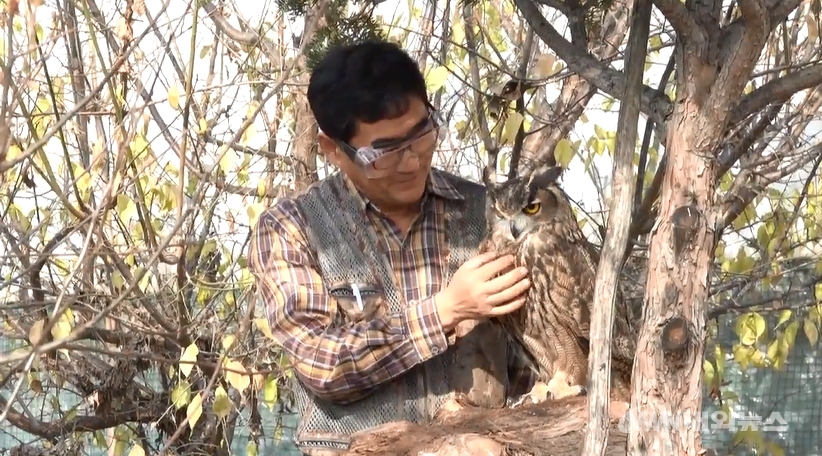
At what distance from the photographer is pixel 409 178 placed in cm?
171

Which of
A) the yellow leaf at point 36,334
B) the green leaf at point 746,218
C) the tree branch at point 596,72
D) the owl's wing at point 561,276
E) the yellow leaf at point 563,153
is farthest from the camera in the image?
the green leaf at point 746,218

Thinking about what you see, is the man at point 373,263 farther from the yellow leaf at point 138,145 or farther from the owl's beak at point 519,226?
the yellow leaf at point 138,145

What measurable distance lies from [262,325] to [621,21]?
1279 millimetres

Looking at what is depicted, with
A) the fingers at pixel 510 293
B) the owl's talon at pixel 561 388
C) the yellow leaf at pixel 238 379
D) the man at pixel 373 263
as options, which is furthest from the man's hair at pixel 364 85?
the yellow leaf at pixel 238 379

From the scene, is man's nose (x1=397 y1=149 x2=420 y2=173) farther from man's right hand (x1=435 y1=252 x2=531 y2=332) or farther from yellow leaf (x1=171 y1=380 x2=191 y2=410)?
yellow leaf (x1=171 y1=380 x2=191 y2=410)

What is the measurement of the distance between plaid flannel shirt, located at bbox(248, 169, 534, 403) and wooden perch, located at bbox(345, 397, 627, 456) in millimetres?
161

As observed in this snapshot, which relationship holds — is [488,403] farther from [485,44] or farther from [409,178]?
[485,44]

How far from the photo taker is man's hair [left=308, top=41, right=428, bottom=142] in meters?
1.67

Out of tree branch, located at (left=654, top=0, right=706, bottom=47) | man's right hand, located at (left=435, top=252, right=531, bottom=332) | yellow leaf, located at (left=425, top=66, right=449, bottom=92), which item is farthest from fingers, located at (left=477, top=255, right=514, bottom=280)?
yellow leaf, located at (left=425, top=66, right=449, bottom=92)

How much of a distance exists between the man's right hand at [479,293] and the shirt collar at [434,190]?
268mm

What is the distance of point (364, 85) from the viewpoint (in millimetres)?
1674

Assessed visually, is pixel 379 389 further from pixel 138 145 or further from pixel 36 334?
pixel 138 145

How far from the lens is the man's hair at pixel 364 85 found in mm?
1669

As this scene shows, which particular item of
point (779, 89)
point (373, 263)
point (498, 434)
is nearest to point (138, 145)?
point (373, 263)
